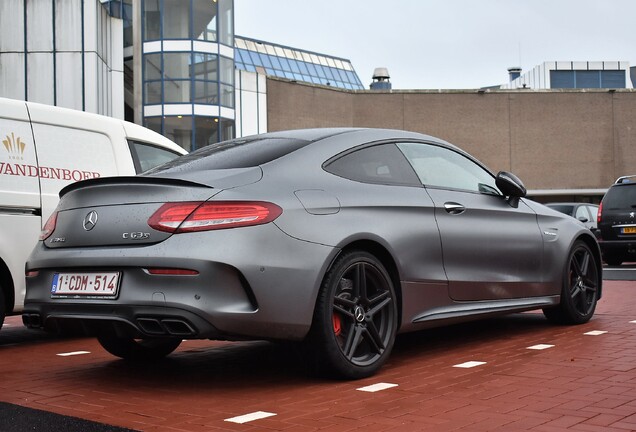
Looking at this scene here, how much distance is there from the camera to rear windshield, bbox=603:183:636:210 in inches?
635

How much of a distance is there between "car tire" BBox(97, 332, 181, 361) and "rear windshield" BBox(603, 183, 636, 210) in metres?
12.1

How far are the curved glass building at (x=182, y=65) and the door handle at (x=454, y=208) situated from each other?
31.2 meters

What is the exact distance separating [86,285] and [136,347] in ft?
4.01

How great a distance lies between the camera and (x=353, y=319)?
4918 mm

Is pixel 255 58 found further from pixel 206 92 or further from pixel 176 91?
pixel 176 91

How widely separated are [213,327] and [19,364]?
2318 millimetres

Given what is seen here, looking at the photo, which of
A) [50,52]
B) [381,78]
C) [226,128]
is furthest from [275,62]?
[50,52]

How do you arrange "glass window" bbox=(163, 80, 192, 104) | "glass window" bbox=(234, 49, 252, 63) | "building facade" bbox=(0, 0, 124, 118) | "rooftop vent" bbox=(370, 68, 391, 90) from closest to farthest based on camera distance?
"building facade" bbox=(0, 0, 124, 118), "glass window" bbox=(163, 80, 192, 104), "glass window" bbox=(234, 49, 252, 63), "rooftop vent" bbox=(370, 68, 391, 90)

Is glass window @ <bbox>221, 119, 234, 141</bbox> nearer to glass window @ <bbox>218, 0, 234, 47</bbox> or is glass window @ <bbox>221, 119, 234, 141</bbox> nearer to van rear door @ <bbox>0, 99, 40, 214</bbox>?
glass window @ <bbox>218, 0, 234, 47</bbox>

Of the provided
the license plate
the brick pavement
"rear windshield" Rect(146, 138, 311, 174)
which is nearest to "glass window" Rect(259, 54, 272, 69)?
the brick pavement

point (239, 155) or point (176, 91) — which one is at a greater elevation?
point (176, 91)

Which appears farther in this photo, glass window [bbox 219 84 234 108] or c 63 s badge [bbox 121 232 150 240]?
glass window [bbox 219 84 234 108]

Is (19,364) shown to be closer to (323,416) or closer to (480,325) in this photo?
(323,416)

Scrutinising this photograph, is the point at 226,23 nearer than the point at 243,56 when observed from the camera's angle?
Yes
